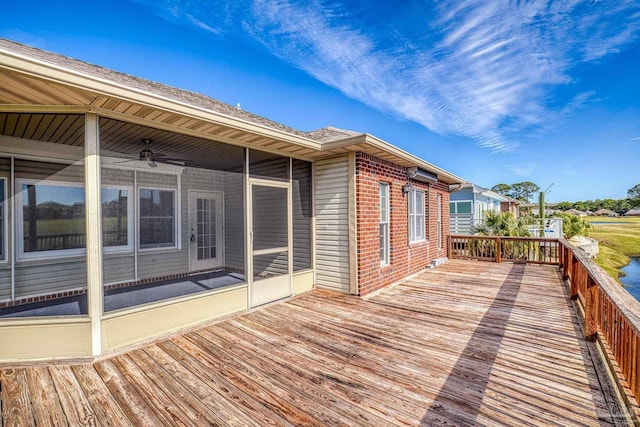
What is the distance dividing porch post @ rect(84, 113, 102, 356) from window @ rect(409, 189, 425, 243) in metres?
6.24

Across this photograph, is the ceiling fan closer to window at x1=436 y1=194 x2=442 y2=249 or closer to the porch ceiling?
the porch ceiling

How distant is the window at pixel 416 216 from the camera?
23.3ft

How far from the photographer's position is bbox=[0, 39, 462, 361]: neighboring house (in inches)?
113

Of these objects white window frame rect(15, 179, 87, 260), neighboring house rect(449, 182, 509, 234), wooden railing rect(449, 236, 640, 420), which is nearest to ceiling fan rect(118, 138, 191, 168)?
white window frame rect(15, 179, 87, 260)

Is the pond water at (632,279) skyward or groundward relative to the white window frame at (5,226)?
groundward

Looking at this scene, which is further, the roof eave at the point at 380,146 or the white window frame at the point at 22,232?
the roof eave at the point at 380,146

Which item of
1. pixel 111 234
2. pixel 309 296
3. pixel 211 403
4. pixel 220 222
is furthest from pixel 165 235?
pixel 211 403

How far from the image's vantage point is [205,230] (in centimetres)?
573

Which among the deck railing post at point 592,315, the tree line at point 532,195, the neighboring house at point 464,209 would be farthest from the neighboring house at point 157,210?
the tree line at point 532,195

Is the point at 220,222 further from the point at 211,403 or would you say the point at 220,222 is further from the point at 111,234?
the point at 211,403

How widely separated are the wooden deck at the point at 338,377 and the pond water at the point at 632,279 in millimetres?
15629

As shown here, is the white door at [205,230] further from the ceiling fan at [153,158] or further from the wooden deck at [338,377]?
the wooden deck at [338,377]

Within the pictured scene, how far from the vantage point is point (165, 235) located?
5.06m

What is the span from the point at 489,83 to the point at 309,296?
9.45 metres
